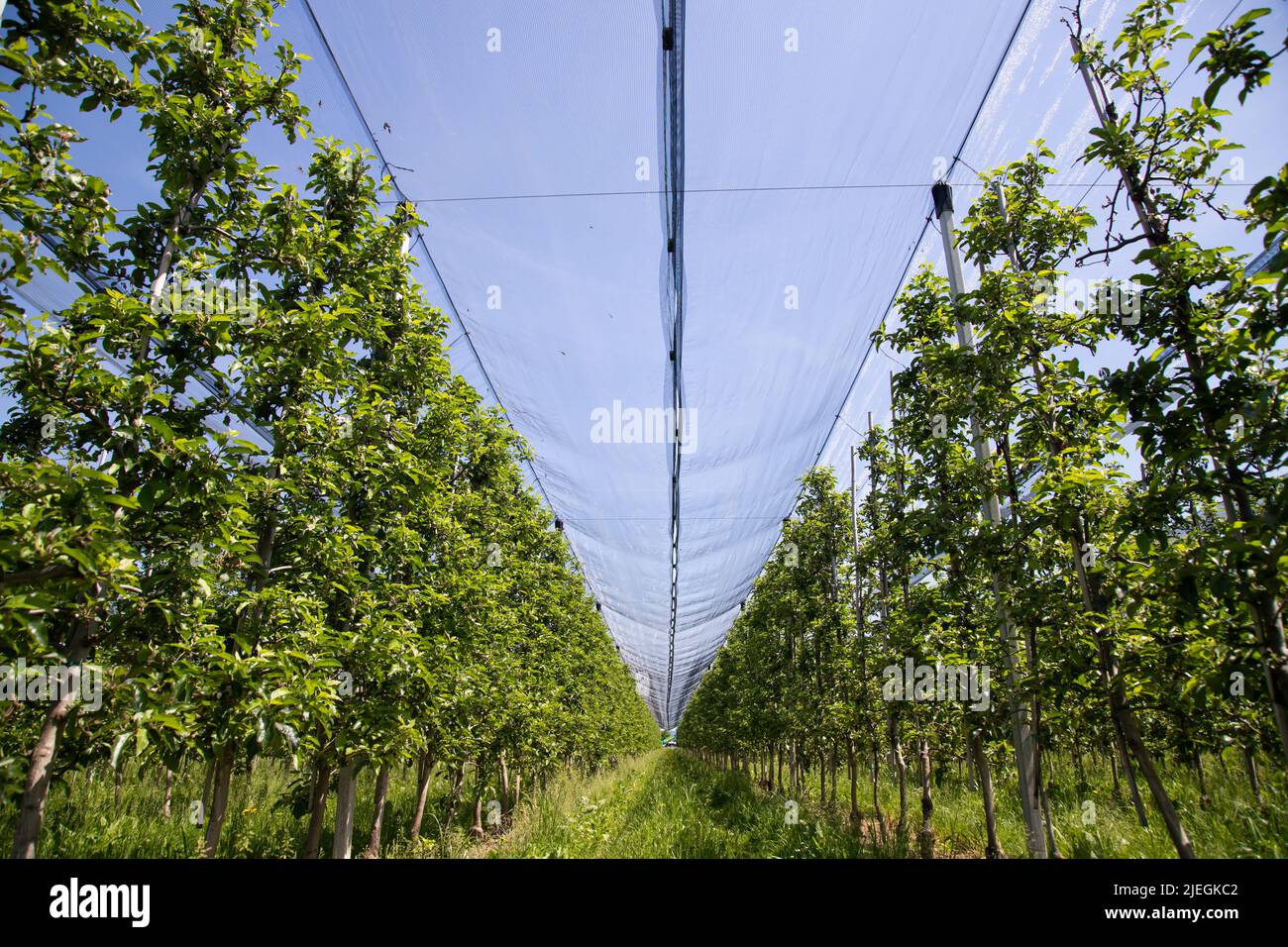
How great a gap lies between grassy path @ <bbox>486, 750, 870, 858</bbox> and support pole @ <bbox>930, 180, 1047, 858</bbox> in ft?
8.87

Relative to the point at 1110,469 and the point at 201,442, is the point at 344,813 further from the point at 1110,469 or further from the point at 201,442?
the point at 1110,469

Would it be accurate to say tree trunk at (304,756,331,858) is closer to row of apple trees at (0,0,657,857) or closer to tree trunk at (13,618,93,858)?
row of apple trees at (0,0,657,857)

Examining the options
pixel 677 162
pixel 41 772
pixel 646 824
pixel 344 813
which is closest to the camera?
pixel 41 772

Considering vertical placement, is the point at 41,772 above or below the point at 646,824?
above

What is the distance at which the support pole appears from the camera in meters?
3.60

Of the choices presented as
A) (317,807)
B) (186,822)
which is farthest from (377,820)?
(317,807)

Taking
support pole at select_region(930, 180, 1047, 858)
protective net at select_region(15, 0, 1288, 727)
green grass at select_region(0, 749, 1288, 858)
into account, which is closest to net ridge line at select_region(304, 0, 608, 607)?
protective net at select_region(15, 0, 1288, 727)

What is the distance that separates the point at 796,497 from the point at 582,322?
518 cm

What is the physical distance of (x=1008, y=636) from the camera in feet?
12.8

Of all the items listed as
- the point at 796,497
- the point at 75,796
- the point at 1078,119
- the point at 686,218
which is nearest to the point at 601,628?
the point at 796,497

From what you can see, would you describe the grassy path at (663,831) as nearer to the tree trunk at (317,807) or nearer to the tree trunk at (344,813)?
the tree trunk at (344,813)

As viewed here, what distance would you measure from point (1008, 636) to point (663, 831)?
6021 mm

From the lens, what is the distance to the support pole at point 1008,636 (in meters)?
→ 3.60
